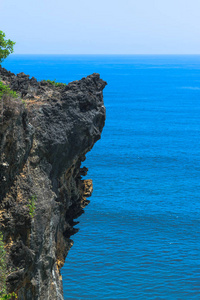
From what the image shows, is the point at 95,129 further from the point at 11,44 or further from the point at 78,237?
the point at 78,237

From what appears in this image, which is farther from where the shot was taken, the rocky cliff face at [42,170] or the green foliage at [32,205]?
the green foliage at [32,205]

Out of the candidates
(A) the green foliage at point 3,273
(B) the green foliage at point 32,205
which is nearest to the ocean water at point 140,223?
(B) the green foliage at point 32,205

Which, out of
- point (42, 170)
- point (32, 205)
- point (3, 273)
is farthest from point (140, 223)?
point (3, 273)

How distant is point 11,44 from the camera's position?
26156 mm

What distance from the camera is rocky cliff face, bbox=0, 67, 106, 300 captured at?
19.6m

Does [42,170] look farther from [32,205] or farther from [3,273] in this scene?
[3,273]

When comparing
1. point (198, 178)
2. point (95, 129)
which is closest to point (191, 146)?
point (198, 178)

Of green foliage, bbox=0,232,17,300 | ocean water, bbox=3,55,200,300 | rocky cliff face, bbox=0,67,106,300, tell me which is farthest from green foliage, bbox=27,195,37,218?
ocean water, bbox=3,55,200,300

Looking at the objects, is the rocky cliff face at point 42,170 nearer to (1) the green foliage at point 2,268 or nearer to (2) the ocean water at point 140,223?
(1) the green foliage at point 2,268

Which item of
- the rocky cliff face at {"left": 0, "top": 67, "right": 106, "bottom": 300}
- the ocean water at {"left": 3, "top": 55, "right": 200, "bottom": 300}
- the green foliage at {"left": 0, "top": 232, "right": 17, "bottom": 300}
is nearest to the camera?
the green foliage at {"left": 0, "top": 232, "right": 17, "bottom": 300}

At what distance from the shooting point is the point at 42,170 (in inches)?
917

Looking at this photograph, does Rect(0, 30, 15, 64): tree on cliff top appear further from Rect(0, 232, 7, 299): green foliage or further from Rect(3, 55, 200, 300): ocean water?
Rect(3, 55, 200, 300): ocean water

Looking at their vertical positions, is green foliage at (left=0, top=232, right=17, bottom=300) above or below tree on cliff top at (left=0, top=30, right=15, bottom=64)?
below

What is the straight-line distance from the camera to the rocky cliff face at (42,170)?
64.2ft
